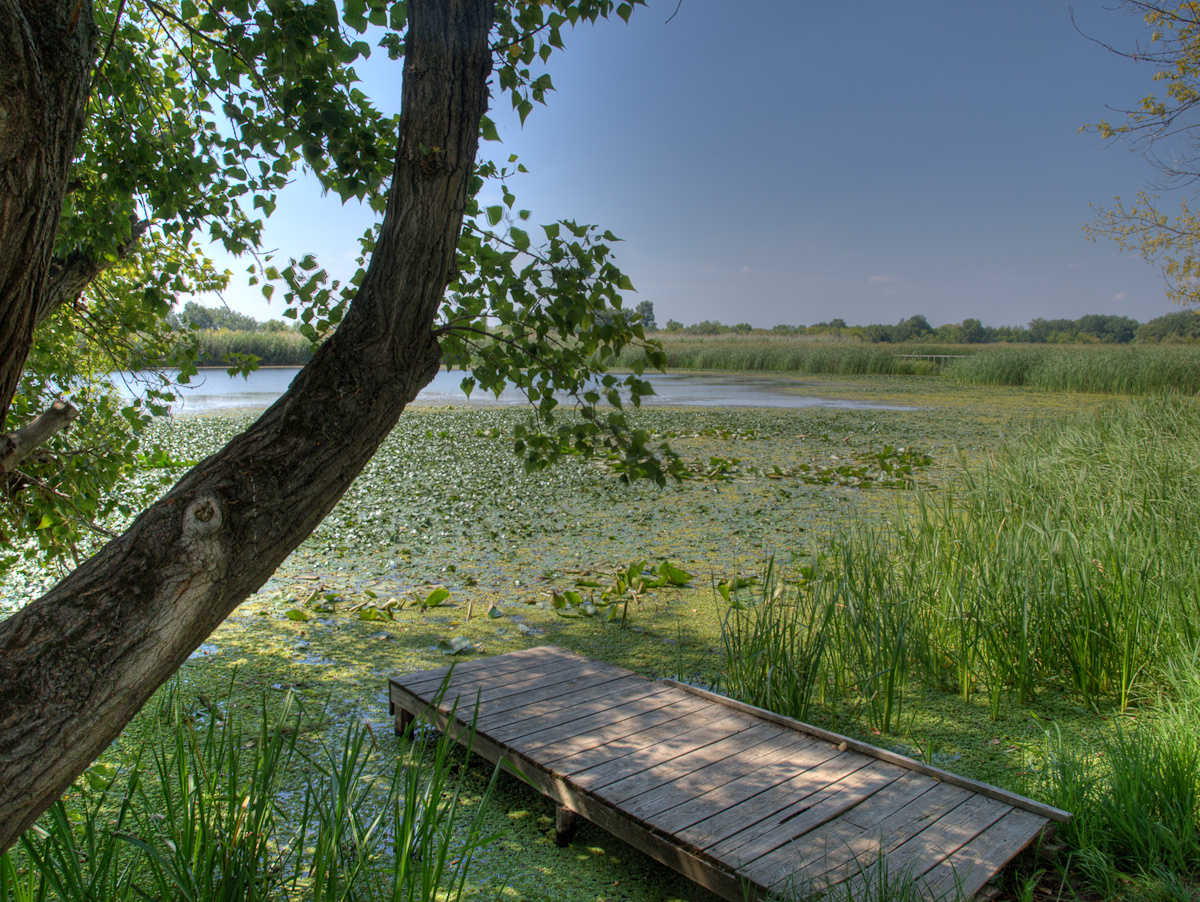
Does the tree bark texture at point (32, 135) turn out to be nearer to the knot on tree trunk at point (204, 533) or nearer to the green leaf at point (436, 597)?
the knot on tree trunk at point (204, 533)

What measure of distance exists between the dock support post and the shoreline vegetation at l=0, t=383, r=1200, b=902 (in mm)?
38

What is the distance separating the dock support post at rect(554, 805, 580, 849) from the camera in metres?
1.92

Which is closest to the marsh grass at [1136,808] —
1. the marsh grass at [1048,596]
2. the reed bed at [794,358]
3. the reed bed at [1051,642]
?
the reed bed at [1051,642]

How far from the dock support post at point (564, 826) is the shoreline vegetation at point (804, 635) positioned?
0.12 ft

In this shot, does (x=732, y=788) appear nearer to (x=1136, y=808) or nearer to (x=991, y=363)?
(x=1136, y=808)

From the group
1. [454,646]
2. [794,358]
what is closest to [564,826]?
[454,646]

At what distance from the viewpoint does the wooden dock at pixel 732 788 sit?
5.16 feet

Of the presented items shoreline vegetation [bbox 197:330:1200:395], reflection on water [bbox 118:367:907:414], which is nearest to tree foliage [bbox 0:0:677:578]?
shoreline vegetation [bbox 197:330:1200:395]

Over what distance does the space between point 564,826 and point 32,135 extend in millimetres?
1803

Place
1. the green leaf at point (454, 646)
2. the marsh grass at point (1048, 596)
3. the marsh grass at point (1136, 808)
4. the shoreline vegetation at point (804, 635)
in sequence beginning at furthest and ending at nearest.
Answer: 1. the green leaf at point (454, 646)
2. the marsh grass at point (1048, 596)
3. the shoreline vegetation at point (804, 635)
4. the marsh grass at point (1136, 808)

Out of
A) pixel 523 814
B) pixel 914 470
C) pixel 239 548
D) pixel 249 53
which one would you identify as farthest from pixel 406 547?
pixel 914 470

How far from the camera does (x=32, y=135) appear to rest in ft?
3.30

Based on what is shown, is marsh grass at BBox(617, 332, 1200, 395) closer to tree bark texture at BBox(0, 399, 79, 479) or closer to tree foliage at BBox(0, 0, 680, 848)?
tree foliage at BBox(0, 0, 680, 848)

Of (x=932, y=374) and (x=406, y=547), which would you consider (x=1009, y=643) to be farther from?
(x=932, y=374)
